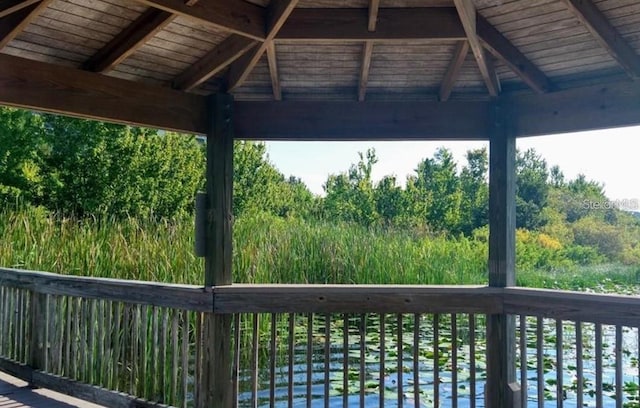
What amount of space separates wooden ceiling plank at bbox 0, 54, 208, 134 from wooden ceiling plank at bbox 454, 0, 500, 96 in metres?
1.59

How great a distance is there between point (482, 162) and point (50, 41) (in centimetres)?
2039

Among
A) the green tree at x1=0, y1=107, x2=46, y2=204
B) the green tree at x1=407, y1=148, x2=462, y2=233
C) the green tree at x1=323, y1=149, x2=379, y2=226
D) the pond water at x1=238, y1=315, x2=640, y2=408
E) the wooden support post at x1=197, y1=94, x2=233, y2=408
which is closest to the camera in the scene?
the wooden support post at x1=197, y1=94, x2=233, y2=408

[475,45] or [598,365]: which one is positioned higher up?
[475,45]

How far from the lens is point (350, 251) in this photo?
6.83 m

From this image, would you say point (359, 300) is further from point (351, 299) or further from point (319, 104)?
point (319, 104)

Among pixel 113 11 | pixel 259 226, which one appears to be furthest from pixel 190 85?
pixel 259 226

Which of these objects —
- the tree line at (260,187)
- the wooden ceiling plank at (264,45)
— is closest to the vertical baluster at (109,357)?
the wooden ceiling plank at (264,45)

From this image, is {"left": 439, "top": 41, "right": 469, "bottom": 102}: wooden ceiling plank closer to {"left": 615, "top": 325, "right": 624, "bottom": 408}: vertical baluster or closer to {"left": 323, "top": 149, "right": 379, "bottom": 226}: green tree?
{"left": 615, "top": 325, "right": 624, "bottom": 408}: vertical baluster

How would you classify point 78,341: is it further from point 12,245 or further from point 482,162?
point 482,162

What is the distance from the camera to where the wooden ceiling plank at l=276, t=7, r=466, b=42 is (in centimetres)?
286

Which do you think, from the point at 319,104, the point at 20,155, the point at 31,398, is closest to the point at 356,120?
the point at 319,104

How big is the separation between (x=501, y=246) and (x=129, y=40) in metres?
2.37

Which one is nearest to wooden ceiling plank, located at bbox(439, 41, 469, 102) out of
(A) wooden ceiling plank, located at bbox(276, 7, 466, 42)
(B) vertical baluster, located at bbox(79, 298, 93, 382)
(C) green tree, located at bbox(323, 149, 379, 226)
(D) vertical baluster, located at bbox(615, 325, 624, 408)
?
(A) wooden ceiling plank, located at bbox(276, 7, 466, 42)

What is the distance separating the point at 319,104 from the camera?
3.36 metres
